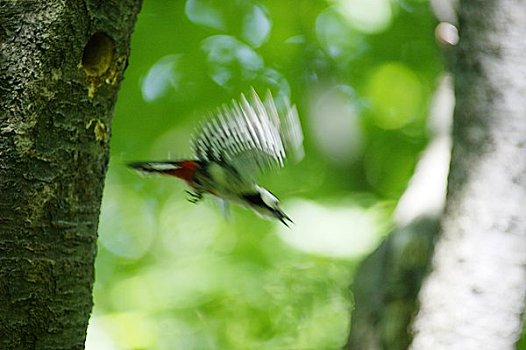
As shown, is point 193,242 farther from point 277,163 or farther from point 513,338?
point 277,163

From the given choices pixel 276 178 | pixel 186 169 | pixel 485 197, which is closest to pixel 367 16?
pixel 276 178

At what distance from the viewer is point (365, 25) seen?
2.34 m

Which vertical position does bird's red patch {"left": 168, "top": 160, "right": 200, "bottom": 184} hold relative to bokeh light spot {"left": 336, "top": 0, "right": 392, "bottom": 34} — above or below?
below

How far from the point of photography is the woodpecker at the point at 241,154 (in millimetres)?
815

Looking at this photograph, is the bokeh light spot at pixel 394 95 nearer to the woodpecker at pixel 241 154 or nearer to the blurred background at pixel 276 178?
the blurred background at pixel 276 178

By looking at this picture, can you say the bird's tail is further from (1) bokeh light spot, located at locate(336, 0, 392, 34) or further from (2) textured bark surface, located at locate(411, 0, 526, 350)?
(1) bokeh light spot, located at locate(336, 0, 392, 34)

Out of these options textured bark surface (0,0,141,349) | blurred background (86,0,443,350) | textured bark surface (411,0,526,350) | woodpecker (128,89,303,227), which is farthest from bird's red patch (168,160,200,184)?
blurred background (86,0,443,350)

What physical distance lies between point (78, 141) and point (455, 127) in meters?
0.69

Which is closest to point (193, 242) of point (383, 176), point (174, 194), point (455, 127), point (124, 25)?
point (174, 194)

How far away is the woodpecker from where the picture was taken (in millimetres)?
815

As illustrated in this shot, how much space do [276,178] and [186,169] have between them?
120cm

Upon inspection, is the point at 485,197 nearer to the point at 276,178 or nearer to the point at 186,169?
the point at 186,169

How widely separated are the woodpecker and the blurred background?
1.15m

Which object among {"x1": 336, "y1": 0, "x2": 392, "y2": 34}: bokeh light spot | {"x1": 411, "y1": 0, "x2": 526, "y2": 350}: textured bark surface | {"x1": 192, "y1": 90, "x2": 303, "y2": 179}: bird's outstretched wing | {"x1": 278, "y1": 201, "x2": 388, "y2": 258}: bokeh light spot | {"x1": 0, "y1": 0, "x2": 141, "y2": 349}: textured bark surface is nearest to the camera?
{"x1": 192, "y1": 90, "x2": 303, "y2": 179}: bird's outstretched wing
